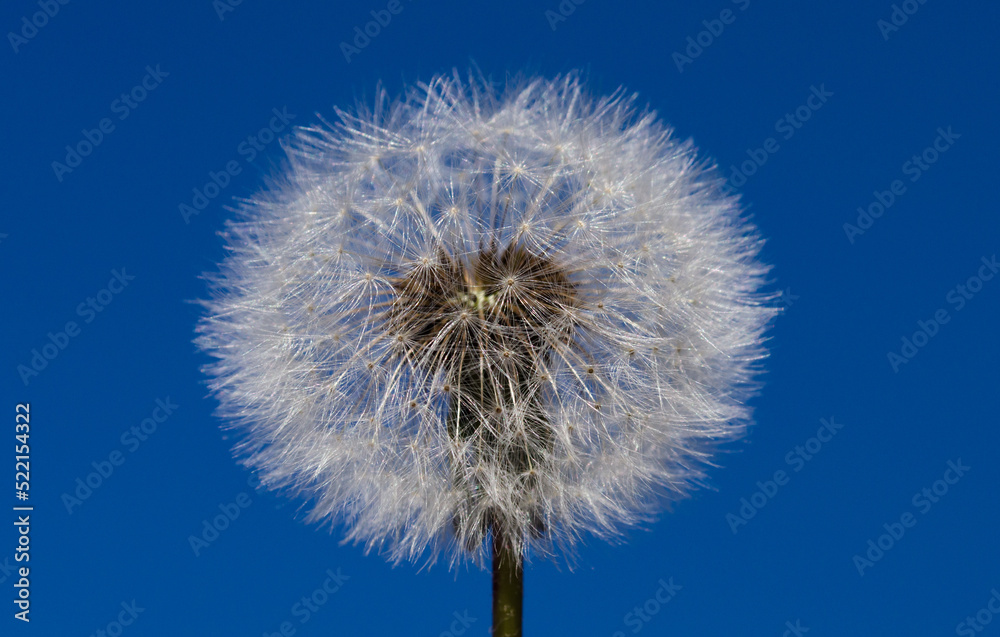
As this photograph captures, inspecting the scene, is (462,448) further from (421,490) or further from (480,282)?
(480,282)

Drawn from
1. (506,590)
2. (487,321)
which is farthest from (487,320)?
(506,590)

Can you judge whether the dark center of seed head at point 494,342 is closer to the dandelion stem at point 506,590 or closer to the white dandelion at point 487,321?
the white dandelion at point 487,321

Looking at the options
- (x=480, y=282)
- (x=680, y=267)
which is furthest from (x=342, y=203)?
(x=680, y=267)

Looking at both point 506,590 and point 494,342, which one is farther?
point 506,590

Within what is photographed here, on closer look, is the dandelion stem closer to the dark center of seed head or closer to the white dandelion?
the white dandelion

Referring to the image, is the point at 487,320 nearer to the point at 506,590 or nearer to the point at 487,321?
the point at 487,321

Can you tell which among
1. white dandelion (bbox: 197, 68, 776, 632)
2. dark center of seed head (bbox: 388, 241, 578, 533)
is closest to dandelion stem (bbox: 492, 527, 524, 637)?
white dandelion (bbox: 197, 68, 776, 632)
